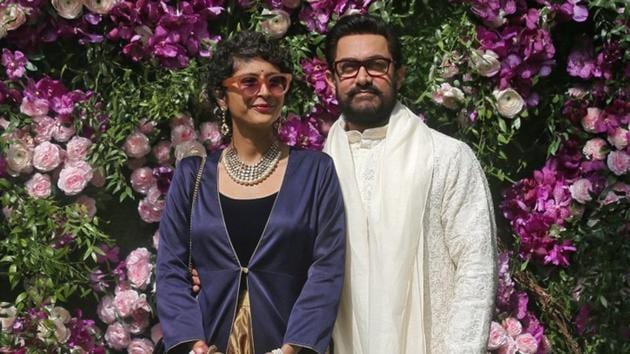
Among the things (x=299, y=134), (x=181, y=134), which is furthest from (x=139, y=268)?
(x=299, y=134)

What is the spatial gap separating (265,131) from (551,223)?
54.5 inches

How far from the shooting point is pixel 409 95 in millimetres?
4004

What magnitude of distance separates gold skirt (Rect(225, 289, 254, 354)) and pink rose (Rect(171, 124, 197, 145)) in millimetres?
1033

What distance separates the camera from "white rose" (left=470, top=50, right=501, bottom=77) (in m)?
3.93

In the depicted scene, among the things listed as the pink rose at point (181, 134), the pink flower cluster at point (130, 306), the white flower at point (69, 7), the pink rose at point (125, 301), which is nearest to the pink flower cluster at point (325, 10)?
the pink rose at point (181, 134)

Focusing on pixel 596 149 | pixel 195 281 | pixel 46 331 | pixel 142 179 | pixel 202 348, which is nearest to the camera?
pixel 202 348

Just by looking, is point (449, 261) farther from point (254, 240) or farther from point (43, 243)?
point (43, 243)

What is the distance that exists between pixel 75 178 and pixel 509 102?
5.01 feet

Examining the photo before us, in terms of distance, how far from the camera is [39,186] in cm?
388

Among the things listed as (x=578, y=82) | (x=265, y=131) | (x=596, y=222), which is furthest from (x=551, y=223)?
(x=265, y=131)

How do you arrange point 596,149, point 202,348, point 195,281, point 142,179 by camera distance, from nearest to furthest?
point 202,348
point 195,281
point 142,179
point 596,149

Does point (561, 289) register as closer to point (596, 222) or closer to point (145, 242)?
point (596, 222)

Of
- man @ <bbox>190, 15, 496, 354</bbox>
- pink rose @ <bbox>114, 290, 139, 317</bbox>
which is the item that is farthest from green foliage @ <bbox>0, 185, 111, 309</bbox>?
man @ <bbox>190, 15, 496, 354</bbox>

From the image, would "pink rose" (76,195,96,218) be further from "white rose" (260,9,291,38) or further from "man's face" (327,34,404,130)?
"man's face" (327,34,404,130)
